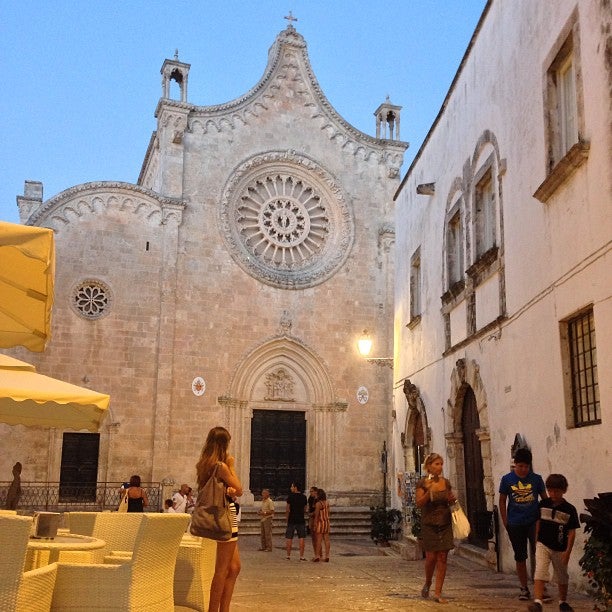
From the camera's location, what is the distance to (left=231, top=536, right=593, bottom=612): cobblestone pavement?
7324 millimetres

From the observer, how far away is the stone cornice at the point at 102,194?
68.9 feet

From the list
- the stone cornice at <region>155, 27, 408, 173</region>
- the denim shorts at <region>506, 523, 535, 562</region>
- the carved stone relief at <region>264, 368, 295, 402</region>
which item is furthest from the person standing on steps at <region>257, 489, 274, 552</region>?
the stone cornice at <region>155, 27, 408, 173</region>

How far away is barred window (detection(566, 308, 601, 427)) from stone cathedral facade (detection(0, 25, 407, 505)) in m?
14.8

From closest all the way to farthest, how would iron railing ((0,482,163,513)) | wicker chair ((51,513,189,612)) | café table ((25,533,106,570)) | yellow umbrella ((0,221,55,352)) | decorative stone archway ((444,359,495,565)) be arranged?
wicker chair ((51,513,189,612)) → café table ((25,533,106,570)) → yellow umbrella ((0,221,55,352)) → decorative stone archway ((444,359,495,565)) → iron railing ((0,482,163,513))

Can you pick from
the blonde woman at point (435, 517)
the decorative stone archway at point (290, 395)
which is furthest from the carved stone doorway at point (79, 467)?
the blonde woman at point (435, 517)

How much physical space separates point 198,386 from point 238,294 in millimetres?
Result: 3121

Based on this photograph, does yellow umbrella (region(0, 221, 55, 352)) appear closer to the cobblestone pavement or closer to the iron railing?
the cobblestone pavement

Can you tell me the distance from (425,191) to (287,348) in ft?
32.2

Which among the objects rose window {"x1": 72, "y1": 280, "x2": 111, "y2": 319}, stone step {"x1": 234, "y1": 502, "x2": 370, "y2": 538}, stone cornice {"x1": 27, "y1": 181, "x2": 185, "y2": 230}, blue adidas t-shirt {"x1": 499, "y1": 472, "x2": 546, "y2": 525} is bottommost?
stone step {"x1": 234, "y1": 502, "x2": 370, "y2": 538}

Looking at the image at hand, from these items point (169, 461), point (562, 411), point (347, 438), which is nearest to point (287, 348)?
point (347, 438)

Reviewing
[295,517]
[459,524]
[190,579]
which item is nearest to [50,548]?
[190,579]

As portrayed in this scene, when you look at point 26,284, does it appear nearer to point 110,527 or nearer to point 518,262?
point 110,527

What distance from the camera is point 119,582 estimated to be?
4.54 meters

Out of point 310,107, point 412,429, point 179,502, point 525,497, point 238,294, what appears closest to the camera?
point 525,497
